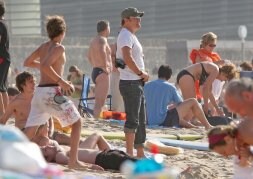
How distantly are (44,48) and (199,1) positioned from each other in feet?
230

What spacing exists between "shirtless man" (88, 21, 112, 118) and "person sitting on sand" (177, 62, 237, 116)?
0.94 m

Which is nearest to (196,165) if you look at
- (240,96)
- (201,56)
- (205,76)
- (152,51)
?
(205,76)

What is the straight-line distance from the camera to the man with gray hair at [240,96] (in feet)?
14.5

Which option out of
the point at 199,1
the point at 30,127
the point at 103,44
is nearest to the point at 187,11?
the point at 199,1

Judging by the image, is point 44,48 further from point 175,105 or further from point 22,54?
point 22,54

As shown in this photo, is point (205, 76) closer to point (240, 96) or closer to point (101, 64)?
point (101, 64)

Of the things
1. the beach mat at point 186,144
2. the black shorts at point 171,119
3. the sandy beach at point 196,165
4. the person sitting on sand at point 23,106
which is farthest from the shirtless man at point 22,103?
the black shorts at point 171,119

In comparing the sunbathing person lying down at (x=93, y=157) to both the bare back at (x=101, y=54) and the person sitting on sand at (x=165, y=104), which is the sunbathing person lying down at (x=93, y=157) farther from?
the bare back at (x=101, y=54)

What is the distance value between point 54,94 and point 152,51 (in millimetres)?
32833

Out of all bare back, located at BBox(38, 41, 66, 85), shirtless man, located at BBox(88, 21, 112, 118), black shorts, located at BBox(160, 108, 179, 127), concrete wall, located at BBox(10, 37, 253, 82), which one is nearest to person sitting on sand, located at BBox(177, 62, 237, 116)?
black shorts, located at BBox(160, 108, 179, 127)

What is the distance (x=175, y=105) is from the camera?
453 inches

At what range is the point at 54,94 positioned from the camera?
720cm

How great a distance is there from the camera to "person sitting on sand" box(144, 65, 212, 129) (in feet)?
37.6

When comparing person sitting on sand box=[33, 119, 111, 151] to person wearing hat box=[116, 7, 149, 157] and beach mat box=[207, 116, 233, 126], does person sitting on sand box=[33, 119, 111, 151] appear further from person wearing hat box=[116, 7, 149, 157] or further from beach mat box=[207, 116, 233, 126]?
beach mat box=[207, 116, 233, 126]
